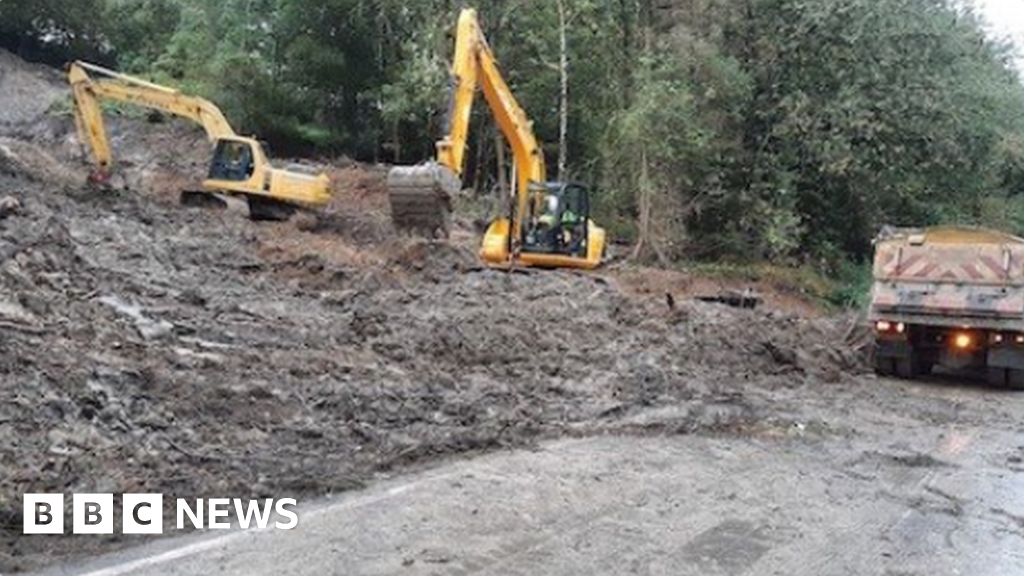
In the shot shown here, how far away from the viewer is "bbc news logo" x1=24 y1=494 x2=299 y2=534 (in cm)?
561

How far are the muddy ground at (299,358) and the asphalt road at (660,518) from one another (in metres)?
0.54

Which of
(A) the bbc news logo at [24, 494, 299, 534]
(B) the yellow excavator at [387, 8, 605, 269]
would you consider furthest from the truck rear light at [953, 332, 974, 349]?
(A) the bbc news logo at [24, 494, 299, 534]

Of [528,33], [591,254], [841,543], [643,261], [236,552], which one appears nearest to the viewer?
[236,552]

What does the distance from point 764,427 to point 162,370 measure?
5593 mm

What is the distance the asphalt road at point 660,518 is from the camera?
544 cm

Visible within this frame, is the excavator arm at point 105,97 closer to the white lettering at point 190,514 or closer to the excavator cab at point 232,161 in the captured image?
the excavator cab at point 232,161

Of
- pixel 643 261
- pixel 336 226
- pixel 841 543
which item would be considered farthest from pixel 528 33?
pixel 841 543

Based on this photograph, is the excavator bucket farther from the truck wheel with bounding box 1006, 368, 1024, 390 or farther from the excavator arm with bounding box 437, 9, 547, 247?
the truck wheel with bounding box 1006, 368, 1024, 390

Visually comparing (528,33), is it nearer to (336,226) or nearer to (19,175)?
(336,226)

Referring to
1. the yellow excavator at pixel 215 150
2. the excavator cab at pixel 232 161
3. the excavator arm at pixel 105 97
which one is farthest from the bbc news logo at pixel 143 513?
the excavator arm at pixel 105 97

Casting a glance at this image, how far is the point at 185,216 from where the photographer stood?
62.5 feet

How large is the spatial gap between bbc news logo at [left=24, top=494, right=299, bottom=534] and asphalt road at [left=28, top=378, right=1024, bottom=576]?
0.20 meters

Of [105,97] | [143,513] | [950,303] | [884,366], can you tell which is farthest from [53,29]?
[143,513]

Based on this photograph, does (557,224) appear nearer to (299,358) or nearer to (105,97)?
(299,358)
